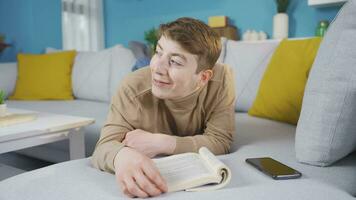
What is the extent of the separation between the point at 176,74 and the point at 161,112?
0.19m

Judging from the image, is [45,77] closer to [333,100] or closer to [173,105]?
[173,105]

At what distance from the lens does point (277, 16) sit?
10.4 feet

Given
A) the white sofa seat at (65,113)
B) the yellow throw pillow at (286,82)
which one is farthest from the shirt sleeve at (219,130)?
the white sofa seat at (65,113)

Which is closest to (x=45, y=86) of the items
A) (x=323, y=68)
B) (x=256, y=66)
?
(x=256, y=66)

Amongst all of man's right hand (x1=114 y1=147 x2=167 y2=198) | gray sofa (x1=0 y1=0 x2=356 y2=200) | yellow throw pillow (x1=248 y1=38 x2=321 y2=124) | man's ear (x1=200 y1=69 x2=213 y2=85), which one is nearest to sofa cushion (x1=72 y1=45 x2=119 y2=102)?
yellow throw pillow (x1=248 y1=38 x2=321 y2=124)

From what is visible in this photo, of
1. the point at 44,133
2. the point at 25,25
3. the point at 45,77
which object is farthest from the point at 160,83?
the point at 25,25

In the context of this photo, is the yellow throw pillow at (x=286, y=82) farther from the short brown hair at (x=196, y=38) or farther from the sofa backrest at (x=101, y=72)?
the sofa backrest at (x=101, y=72)

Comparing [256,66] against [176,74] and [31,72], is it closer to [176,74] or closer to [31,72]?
[176,74]

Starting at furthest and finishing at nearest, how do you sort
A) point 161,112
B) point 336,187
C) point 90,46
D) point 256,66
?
point 90,46, point 256,66, point 161,112, point 336,187

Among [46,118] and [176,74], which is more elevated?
[176,74]

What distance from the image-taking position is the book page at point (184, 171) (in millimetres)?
742

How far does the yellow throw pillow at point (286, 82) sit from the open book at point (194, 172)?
808 mm

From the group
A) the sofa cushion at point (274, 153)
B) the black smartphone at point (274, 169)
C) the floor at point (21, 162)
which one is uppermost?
the black smartphone at point (274, 169)

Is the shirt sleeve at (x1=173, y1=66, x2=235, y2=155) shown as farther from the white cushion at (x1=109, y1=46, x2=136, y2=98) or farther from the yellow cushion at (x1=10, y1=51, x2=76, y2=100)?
the yellow cushion at (x1=10, y1=51, x2=76, y2=100)
